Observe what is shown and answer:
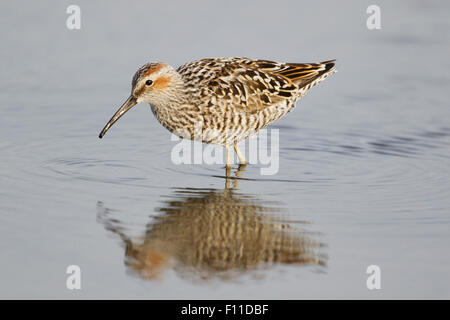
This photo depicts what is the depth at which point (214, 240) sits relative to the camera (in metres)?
8.23

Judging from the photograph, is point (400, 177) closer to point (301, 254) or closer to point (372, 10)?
point (301, 254)

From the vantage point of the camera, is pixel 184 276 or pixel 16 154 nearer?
pixel 184 276

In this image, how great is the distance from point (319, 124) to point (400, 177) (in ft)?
9.35

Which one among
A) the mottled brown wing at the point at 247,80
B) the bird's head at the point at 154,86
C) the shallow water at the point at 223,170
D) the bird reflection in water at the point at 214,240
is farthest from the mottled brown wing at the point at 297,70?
the bird reflection in water at the point at 214,240

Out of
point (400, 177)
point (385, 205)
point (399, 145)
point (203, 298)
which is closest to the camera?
point (203, 298)

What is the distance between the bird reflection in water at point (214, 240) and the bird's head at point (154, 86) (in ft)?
6.13

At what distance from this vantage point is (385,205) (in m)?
9.50

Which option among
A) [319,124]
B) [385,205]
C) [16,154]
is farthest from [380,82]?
[16,154]

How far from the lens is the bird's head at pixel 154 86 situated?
10.8 m

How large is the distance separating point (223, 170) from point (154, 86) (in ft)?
5.09

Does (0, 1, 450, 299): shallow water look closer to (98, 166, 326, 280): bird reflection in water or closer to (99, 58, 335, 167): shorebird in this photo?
(98, 166, 326, 280): bird reflection in water

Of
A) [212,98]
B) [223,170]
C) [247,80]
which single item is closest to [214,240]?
[223,170]

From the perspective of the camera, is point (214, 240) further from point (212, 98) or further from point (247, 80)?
point (247, 80)

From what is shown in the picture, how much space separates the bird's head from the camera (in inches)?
426
